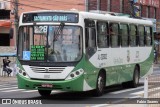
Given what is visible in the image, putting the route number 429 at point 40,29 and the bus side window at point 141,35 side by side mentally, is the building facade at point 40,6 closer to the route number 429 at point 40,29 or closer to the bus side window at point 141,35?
the bus side window at point 141,35

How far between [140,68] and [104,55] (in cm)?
520

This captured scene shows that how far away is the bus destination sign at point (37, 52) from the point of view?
15516 mm

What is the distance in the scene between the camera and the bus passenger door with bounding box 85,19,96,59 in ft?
51.9

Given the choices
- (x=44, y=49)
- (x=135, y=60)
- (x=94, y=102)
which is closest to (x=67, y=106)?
(x=94, y=102)

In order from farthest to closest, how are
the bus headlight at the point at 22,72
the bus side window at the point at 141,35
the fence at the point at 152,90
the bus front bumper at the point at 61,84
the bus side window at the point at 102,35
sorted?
the bus side window at the point at 141,35 < the bus side window at the point at 102,35 < the bus headlight at the point at 22,72 < the bus front bumper at the point at 61,84 < the fence at the point at 152,90

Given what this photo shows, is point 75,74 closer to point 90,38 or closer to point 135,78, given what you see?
point 90,38

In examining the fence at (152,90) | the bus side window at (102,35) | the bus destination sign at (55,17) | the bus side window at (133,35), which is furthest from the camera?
the bus side window at (133,35)

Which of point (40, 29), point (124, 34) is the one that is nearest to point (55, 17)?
point (40, 29)

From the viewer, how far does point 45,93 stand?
17141 mm

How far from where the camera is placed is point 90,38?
16109 millimetres

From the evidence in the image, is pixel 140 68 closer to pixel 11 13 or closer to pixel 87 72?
pixel 87 72

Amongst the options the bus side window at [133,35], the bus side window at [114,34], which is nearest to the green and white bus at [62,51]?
the bus side window at [114,34]

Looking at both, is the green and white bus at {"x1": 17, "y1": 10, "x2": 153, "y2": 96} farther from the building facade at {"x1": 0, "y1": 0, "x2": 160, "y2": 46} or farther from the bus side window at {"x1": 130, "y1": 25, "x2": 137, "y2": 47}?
the building facade at {"x1": 0, "y1": 0, "x2": 160, "y2": 46}

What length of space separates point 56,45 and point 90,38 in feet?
4.42
